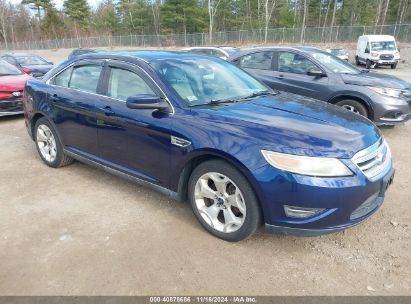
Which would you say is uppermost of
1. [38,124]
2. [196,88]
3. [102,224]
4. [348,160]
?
[196,88]

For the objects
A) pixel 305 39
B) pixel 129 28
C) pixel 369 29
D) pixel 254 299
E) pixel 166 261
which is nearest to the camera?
pixel 254 299

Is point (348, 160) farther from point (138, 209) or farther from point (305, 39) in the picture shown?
point (305, 39)

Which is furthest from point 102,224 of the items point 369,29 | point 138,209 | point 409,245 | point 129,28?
point 129,28

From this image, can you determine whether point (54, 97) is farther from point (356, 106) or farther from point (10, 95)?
point (356, 106)

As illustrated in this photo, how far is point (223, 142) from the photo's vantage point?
9.34ft

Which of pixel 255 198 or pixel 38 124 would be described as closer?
pixel 255 198

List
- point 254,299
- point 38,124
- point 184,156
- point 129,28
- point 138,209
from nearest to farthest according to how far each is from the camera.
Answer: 1. point 254,299
2. point 184,156
3. point 138,209
4. point 38,124
5. point 129,28

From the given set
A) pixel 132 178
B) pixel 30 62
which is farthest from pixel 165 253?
pixel 30 62

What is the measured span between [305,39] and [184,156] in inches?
1644

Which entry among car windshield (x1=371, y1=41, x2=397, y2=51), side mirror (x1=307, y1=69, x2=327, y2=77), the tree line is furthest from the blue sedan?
the tree line

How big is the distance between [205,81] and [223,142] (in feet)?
3.44

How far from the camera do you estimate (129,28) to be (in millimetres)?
66438

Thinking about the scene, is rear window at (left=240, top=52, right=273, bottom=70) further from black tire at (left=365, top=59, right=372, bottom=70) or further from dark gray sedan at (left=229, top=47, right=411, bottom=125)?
black tire at (left=365, top=59, right=372, bottom=70)

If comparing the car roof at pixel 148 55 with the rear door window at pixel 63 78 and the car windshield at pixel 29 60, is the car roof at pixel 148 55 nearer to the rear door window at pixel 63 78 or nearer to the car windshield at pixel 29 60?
the rear door window at pixel 63 78
